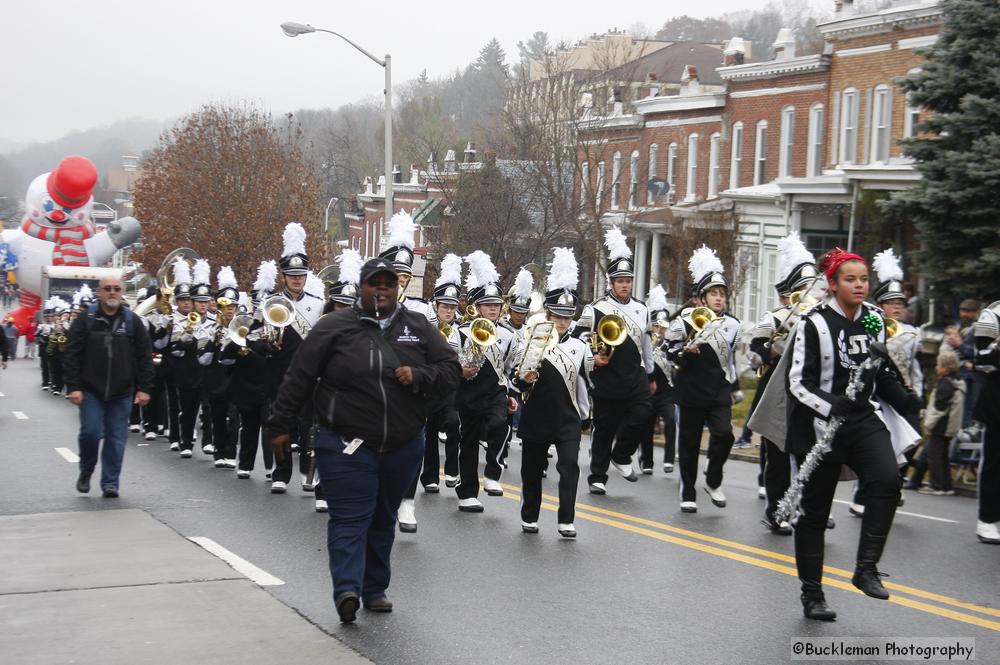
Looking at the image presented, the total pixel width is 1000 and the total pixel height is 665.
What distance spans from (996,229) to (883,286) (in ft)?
31.6

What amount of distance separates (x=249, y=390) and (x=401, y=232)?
3.73 meters

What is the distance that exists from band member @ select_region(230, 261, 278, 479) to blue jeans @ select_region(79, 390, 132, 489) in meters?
1.37

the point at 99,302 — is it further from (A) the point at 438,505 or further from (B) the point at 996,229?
(B) the point at 996,229

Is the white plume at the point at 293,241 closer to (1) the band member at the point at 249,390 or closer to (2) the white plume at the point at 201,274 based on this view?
(1) the band member at the point at 249,390

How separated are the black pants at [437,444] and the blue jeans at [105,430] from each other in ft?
9.46

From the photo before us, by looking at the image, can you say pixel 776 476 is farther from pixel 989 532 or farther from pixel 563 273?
pixel 563 273

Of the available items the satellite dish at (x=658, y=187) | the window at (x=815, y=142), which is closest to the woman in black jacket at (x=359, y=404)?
the window at (x=815, y=142)

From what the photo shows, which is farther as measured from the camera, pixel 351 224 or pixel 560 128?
pixel 351 224

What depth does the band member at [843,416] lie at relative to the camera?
740 cm

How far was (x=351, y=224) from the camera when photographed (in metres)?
85.4

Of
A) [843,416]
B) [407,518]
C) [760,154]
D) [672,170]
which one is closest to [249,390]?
[407,518]

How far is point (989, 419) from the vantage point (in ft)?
35.4

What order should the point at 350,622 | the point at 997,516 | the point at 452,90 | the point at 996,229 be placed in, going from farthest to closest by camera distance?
the point at 452,90 → the point at 996,229 → the point at 997,516 → the point at 350,622

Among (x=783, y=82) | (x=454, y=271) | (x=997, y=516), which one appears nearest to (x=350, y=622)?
(x=997, y=516)
